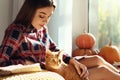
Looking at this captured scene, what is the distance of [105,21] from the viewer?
2.70m

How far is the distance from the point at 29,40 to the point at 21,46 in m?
0.07

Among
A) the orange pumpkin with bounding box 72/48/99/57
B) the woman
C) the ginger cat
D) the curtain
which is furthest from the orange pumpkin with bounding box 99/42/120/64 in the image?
the ginger cat

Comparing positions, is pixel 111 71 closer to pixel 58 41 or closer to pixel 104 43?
pixel 58 41

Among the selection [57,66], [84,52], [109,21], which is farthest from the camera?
[109,21]

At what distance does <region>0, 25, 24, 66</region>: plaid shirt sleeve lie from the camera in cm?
148

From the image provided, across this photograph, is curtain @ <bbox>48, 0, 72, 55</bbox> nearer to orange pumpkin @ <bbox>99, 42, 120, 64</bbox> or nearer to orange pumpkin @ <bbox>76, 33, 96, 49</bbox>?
orange pumpkin @ <bbox>76, 33, 96, 49</bbox>

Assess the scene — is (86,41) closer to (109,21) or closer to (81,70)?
(109,21)

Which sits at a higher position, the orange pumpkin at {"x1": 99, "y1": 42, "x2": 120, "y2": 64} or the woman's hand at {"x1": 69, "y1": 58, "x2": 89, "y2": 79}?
the woman's hand at {"x1": 69, "y1": 58, "x2": 89, "y2": 79}

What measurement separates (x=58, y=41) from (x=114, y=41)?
2.42 ft

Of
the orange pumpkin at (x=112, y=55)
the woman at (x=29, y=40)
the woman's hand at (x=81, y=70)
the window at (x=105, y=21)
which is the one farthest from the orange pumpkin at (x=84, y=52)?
the woman's hand at (x=81, y=70)

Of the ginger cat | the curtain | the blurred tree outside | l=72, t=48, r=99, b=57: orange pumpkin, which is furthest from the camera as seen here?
the blurred tree outside

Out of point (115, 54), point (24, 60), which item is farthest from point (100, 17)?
point (24, 60)

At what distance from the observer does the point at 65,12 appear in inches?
88.5

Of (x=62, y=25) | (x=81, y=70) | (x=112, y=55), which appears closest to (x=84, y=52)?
(x=112, y=55)
